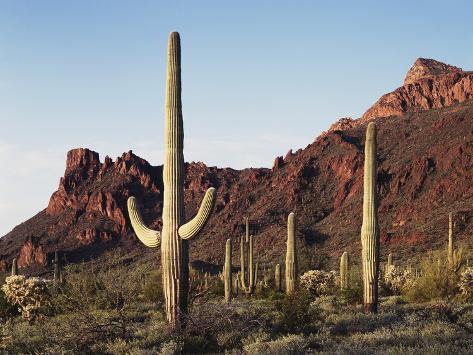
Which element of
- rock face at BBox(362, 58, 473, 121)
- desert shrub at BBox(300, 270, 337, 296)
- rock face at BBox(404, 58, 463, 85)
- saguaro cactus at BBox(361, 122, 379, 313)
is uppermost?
rock face at BBox(404, 58, 463, 85)

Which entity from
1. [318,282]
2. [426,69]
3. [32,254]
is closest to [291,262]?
[318,282]

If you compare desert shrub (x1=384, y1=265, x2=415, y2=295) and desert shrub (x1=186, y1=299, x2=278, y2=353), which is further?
desert shrub (x1=384, y1=265, x2=415, y2=295)

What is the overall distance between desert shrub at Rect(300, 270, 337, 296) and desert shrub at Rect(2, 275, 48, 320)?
13.3 metres

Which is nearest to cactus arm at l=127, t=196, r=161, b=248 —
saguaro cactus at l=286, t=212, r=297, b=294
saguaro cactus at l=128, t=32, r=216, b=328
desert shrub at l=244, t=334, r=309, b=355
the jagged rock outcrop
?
saguaro cactus at l=128, t=32, r=216, b=328

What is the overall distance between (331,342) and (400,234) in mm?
45553

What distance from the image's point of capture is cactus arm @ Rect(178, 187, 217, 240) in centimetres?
1116

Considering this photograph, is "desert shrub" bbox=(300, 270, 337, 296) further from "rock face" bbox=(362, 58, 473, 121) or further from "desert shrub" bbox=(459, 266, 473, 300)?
"rock face" bbox=(362, 58, 473, 121)

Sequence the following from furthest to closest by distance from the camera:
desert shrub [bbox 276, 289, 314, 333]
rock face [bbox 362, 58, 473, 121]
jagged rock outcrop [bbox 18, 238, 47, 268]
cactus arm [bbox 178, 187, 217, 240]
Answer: rock face [bbox 362, 58, 473, 121] → jagged rock outcrop [bbox 18, 238, 47, 268] → desert shrub [bbox 276, 289, 314, 333] → cactus arm [bbox 178, 187, 217, 240]

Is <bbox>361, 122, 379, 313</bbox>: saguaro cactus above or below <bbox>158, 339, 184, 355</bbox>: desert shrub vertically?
above

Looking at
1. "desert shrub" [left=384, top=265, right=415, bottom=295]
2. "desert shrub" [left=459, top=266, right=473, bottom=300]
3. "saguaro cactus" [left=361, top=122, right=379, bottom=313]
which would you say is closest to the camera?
"saguaro cactus" [left=361, top=122, right=379, bottom=313]

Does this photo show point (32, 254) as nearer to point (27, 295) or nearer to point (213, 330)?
point (27, 295)

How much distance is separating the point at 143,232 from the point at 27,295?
638cm

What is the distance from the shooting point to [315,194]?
3009 inches

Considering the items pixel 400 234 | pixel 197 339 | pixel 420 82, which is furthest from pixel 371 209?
pixel 420 82
